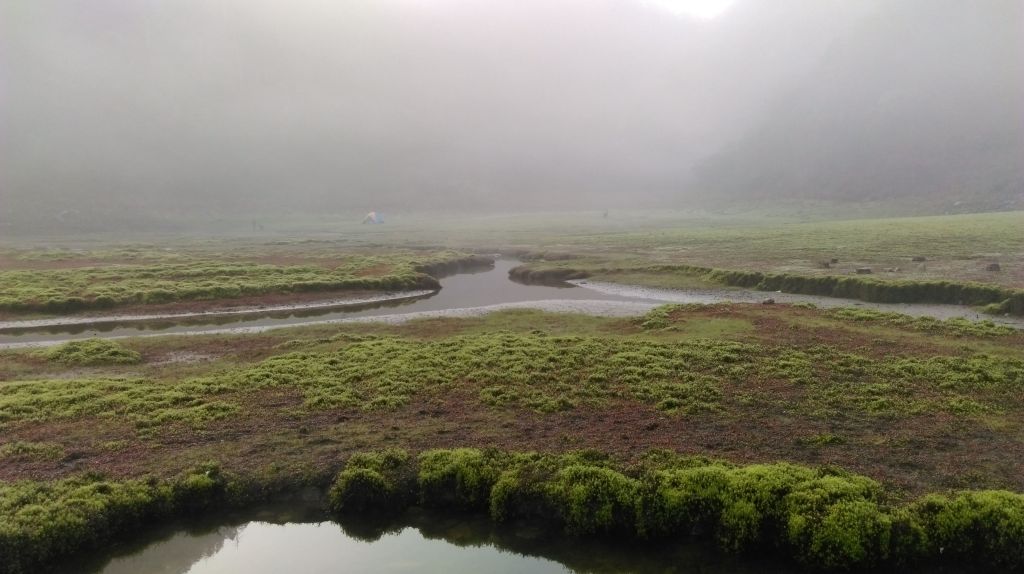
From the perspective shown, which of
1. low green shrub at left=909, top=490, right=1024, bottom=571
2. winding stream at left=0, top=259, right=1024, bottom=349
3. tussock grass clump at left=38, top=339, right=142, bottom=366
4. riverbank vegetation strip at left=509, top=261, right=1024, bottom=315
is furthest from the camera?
riverbank vegetation strip at left=509, top=261, right=1024, bottom=315

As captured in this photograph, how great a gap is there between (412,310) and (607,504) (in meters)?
49.0

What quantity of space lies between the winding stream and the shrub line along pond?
32.2m

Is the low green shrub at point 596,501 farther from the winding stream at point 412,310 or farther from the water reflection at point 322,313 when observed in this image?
the water reflection at point 322,313

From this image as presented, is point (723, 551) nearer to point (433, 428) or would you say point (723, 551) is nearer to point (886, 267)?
point (433, 428)

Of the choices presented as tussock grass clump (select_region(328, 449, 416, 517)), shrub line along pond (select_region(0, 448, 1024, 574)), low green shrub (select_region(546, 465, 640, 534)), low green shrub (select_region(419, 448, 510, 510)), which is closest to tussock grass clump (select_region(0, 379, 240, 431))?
shrub line along pond (select_region(0, 448, 1024, 574))

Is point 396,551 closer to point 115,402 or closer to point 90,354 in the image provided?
point 115,402

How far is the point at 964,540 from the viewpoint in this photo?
1767cm

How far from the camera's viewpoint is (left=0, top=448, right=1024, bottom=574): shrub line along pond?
17734 millimetres

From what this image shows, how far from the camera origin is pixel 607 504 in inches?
795

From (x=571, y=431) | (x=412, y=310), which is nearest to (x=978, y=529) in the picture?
(x=571, y=431)

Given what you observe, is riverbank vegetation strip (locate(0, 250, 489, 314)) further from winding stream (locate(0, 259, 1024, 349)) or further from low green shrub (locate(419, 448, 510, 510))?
low green shrub (locate(419, 448, 510, 510))

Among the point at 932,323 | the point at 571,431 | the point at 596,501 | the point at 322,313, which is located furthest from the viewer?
the point at 322,313

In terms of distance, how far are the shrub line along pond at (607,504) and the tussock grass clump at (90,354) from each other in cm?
2101

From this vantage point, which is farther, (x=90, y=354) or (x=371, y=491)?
(x=90, y=354)
